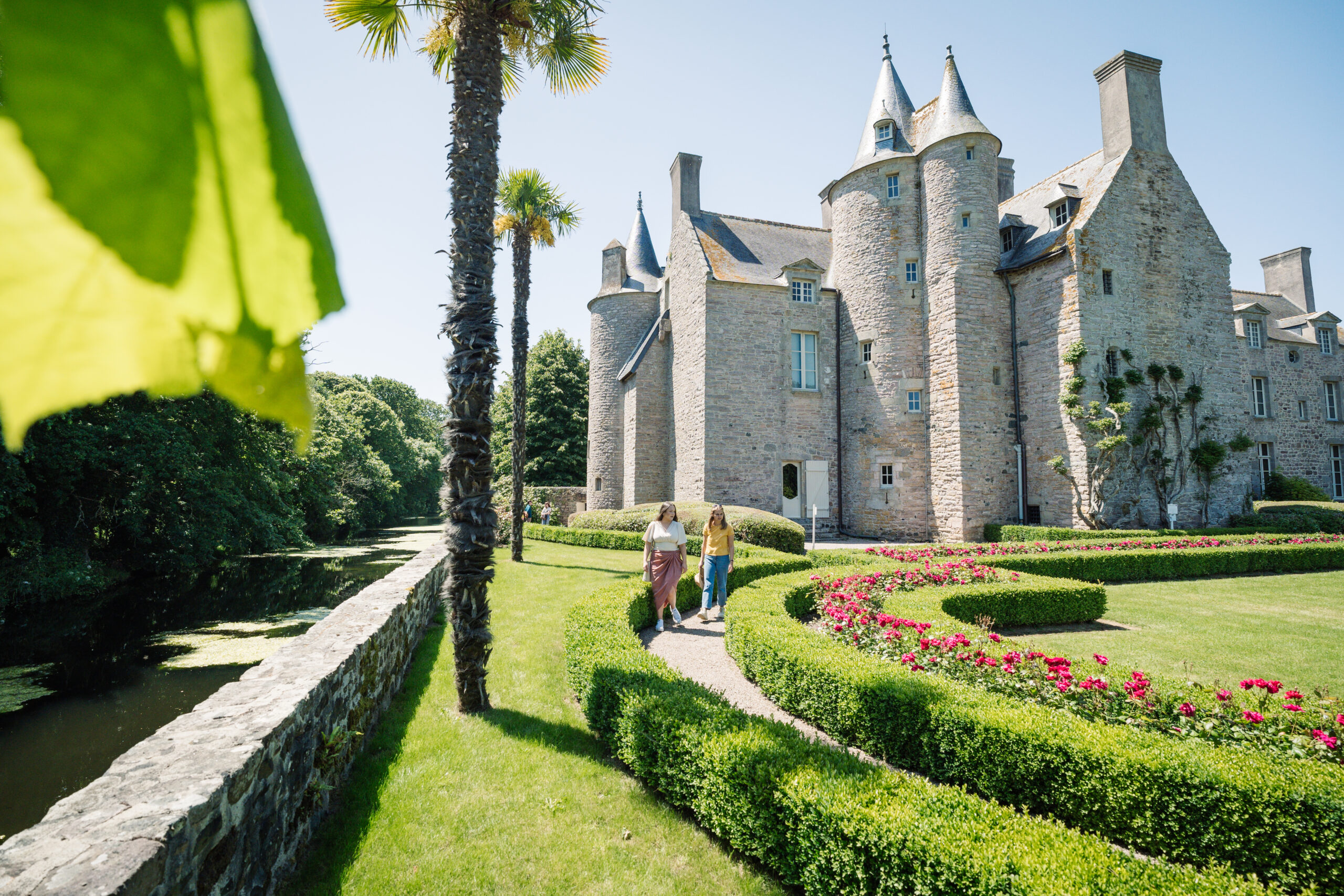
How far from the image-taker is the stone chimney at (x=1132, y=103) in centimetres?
1939

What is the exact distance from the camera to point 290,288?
289 millimetres

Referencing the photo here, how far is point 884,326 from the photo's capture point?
70.3 feet

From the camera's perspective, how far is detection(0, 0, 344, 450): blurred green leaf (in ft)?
0.67

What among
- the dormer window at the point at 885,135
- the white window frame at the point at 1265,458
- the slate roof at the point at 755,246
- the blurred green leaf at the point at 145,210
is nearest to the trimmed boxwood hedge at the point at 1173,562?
the slate roof at the point at 755,246

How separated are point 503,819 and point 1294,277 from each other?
135 feet

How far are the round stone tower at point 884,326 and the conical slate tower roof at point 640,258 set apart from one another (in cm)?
992

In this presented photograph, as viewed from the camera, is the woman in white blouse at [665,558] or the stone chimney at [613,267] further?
the stone chimney at [613,267]

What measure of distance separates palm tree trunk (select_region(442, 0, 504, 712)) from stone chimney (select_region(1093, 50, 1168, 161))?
21.0 metres

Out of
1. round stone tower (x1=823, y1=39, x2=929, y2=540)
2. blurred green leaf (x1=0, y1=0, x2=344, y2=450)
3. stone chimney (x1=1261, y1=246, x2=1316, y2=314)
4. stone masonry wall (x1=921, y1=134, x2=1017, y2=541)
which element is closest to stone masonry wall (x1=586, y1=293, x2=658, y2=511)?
round stone tower (x1=823, y1=39, x2=929, y2=540)

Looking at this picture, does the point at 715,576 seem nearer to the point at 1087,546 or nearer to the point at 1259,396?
the point at 1087,546

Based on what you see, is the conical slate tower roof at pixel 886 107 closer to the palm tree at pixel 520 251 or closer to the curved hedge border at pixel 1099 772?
the palm tree at pixel 520 251

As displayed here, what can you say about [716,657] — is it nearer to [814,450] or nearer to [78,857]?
[78,857]

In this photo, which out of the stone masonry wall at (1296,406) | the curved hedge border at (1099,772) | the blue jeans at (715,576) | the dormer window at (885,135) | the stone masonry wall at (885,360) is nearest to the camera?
the curved hedge border at (1099,772)

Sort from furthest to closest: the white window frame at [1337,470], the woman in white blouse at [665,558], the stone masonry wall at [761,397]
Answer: the white window frame at [1337,470], the stone masonry wall at [761,397], the woman in white blouse at [665,558]
